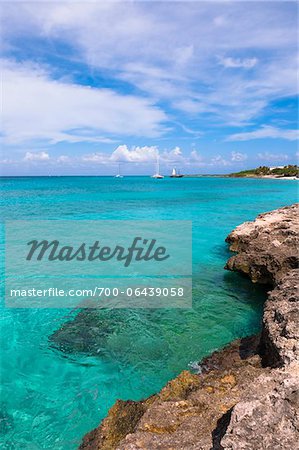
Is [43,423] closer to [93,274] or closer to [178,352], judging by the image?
[178,352]

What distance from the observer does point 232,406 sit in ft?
14.2

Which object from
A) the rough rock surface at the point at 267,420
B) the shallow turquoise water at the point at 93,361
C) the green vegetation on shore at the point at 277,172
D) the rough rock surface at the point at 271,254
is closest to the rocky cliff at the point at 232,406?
the rough rock surface at the point at 267,420

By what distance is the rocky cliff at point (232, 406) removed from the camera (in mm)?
3408

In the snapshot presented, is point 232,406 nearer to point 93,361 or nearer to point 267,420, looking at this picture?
point 267,420

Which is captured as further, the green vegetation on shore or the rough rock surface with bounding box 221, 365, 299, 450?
the green vegetation on shore

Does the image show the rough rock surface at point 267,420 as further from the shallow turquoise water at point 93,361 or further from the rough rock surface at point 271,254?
the rough rock surface at point 271,254

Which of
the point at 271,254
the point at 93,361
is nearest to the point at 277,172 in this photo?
the point at 271,254

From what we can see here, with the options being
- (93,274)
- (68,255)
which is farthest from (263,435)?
(68,255)

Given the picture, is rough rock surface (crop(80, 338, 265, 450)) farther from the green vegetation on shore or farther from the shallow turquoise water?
the green vegetation on shore

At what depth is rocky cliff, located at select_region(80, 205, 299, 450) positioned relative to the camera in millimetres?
3408

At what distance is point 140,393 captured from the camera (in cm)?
732

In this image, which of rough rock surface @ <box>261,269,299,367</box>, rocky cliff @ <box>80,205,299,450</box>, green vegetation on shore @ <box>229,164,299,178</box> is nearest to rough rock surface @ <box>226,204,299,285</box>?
rocky cliff @ <box>80,205,299,450</box>

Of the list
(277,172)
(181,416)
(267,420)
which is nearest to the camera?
(267,420)

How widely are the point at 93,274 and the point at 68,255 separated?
4.15 meters
